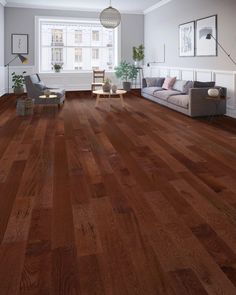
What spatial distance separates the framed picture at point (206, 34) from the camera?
23.8 feet

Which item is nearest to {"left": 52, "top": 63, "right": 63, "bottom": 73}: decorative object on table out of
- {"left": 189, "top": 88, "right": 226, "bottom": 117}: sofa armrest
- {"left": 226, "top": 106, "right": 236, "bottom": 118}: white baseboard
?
{"left": 189, "top": 88, "right": 226, "bottom": 117}: sofa armrest

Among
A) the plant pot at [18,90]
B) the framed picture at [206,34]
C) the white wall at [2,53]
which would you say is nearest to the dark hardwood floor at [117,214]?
the framed picture at [206,34]

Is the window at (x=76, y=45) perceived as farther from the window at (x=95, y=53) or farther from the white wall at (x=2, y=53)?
the white wall at (x=2, y=53)

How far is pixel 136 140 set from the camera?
496cm

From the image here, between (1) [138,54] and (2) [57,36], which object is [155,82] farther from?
(2) [57,36]

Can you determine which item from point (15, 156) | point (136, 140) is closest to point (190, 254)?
point (15, 156)

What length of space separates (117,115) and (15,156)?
3466mm

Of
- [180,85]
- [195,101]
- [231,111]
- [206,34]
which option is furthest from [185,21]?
[231,111]

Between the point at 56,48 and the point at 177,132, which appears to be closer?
the point at 177,132

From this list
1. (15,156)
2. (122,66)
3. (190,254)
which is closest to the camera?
(190,254)

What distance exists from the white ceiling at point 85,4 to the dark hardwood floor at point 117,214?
257 inches

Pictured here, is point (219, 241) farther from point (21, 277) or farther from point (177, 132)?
point (177, 132)

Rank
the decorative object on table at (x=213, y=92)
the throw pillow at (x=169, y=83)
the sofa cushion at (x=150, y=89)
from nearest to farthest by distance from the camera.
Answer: the decorative object on table at (x=213, y=92), the throw pillow at (x=169, y=83), the sofa cushion at (x=150, y=89)

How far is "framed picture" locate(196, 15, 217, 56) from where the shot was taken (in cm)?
725
